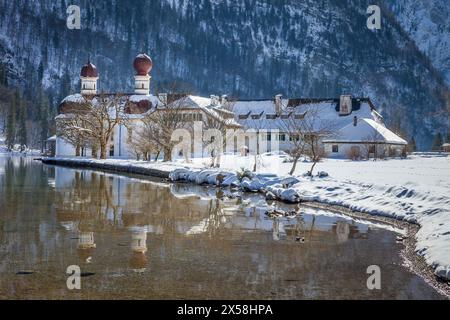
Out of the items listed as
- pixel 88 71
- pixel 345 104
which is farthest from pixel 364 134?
pixel 88 71

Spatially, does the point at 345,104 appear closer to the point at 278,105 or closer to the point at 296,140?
the point at 278,105

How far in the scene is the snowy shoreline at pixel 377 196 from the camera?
46.1ft

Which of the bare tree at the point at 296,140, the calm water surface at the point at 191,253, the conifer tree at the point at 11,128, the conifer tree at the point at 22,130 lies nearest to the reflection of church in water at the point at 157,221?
the calm water surface at the point at 191,253

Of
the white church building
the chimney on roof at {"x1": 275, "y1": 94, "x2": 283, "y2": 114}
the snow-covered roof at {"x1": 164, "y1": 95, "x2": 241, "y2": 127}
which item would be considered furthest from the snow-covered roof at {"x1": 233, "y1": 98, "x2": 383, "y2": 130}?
the snow-covered roof at {"x1": 164, "y1": 95, "x2": 241, "y2": 127}

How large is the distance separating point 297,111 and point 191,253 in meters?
63.8

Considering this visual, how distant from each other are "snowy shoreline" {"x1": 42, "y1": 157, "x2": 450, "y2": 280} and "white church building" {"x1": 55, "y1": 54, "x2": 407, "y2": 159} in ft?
81.8

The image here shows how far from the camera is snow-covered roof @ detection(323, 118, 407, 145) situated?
62.3 meters

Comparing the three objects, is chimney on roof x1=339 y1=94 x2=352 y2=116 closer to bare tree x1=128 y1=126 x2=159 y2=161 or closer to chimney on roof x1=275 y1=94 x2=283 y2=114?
chimney on roof x1=275 y1=94 x2=283 y2=114

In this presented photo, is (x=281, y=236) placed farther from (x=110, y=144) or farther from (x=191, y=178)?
(x=110, y=144)

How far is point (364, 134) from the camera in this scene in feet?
209

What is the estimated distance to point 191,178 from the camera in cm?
3750

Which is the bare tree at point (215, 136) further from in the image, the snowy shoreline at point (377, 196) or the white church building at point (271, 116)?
the snowy shoreline at point (377, 196)
